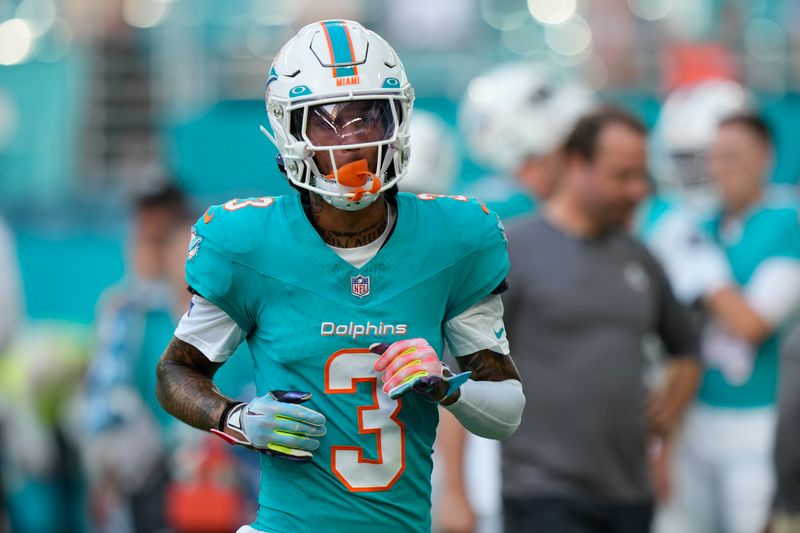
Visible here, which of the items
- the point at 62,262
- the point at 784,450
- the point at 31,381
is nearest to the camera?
the point at 784,450

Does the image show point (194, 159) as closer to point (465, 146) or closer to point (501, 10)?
point (465, 146)

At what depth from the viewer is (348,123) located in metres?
3.29

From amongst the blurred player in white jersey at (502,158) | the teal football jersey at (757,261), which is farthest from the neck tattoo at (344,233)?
the teal football jersey at (757,261)

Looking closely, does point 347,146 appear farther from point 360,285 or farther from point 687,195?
point 687,195

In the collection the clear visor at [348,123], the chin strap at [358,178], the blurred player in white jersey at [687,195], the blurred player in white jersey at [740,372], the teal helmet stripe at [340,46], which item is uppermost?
the teal helmet stripe at [340,46]

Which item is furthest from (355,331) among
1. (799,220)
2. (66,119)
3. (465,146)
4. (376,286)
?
(66,119)

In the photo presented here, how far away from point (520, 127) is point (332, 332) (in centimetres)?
375

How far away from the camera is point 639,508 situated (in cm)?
511

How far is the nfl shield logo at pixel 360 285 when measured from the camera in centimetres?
331

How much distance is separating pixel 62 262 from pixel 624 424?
5715 millimetres

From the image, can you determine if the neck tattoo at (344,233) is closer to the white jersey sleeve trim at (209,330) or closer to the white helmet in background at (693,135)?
the white jersey sleeve trim at (209,330)

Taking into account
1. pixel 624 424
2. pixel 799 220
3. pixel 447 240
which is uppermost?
pixel 447 240

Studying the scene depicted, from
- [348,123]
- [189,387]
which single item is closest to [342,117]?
[348,123]

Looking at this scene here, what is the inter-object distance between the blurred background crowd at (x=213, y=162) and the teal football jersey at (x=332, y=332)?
1589 millimetres
